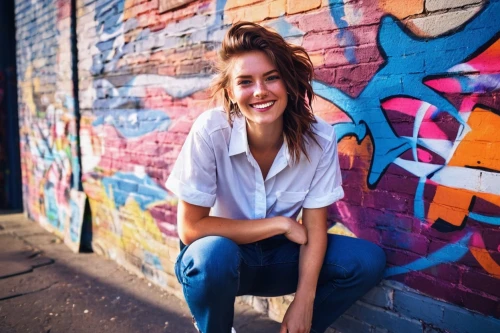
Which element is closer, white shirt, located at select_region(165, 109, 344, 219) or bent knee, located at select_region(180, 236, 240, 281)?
bent knee, located at select_region(180, 236, 240, 281)

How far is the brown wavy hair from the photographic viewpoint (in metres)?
1.65

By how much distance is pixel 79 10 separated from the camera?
3730mm

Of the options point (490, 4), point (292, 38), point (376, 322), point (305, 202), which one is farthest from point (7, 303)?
point (490, 4)

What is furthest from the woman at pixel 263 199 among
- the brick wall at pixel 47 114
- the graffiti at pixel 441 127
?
the brick wall at pixel 47 114

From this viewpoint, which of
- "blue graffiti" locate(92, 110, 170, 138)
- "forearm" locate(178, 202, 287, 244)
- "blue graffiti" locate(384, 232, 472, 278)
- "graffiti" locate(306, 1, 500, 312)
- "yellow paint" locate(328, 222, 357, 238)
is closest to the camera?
"graffiti" locate(306, 1, 500, 312)

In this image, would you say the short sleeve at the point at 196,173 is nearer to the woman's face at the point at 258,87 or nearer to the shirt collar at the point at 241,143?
the shirt collar at the point at 241,143

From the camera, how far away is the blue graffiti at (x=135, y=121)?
2.92 meters

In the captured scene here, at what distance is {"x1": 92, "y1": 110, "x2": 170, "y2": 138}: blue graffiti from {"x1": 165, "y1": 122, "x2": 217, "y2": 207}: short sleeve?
1206mm

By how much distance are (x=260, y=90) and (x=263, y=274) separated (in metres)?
0.88

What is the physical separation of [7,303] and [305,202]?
2.35 m

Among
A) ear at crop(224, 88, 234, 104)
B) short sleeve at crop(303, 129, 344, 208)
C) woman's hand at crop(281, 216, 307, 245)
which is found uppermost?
ear at crop(224, 88, 234, 104)

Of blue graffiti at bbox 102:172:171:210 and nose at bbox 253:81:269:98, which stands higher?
nose at bbox 253:81:269:98

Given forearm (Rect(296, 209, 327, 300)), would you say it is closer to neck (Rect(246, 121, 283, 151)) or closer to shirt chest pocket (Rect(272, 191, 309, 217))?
shirt chest pocket (Rect(272, 191, 309, 217))

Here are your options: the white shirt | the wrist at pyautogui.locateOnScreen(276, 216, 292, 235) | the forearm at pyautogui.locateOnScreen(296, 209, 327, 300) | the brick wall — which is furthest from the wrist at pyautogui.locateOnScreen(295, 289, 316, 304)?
the brick wall
